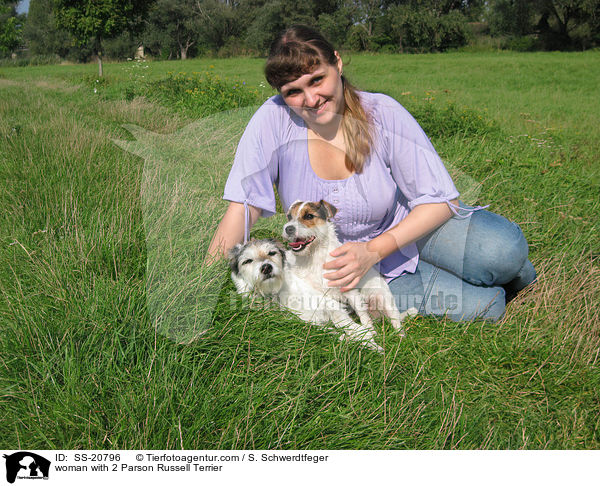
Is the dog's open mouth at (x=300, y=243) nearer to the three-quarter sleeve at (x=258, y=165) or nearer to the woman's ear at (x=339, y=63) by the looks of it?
the three-quarter sleeve at (x=258, y=165)

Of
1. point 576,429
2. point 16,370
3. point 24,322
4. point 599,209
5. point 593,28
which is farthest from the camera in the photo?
point 593,28

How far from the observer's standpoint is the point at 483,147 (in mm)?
6914

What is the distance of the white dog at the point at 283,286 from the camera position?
2.68 meters

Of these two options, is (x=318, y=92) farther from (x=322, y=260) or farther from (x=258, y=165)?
(x=322, y=260)

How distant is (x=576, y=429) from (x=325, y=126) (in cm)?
250

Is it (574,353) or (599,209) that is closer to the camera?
(574,353)

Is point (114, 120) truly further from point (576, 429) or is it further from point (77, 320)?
point (576, 429)

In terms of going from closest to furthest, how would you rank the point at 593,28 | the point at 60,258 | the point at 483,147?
the point at 60,258
the point at 483,147
the point at 593,28

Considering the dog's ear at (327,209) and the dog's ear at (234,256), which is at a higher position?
the dog's ear at (327,209)

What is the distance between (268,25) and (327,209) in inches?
65.2

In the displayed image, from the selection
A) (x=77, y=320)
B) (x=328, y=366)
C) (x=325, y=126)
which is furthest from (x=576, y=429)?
(x=77, y=320)

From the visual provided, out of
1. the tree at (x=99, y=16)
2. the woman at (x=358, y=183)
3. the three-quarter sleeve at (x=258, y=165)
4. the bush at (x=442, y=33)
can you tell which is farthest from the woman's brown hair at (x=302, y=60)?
the tree at (x=99, y=16)

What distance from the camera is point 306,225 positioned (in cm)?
277
